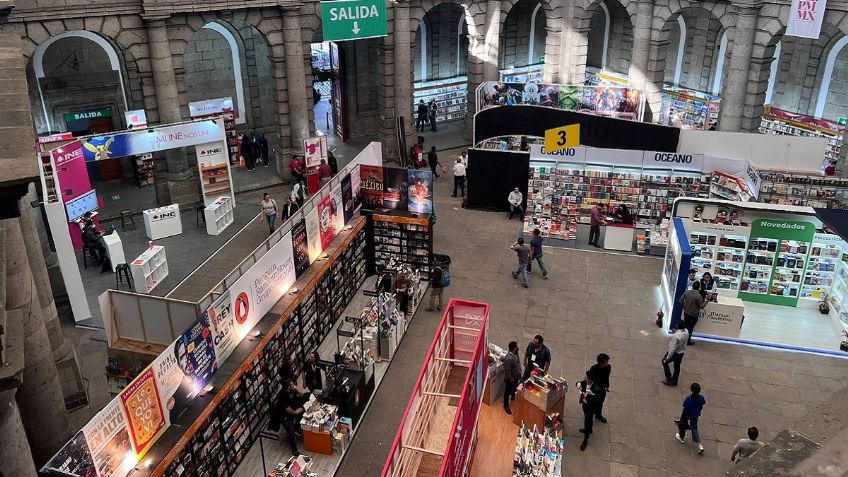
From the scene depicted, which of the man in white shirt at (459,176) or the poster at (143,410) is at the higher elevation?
the man in white shirt at (459,176)

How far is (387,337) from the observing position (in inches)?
661

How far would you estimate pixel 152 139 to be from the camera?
23.0 m

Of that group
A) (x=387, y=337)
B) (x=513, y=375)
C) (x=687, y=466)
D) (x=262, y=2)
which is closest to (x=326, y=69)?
(x=262, y=2)

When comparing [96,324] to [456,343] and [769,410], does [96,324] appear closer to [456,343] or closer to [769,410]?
[456,343]

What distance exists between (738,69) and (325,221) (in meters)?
17.0

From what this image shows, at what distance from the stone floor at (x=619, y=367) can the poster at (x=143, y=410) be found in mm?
3893

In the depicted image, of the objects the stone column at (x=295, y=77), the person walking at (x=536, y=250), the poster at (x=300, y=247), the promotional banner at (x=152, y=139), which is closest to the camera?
the poster at (x=300, y=247)

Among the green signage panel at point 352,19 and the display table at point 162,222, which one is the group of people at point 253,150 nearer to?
the green signage panel at point 352,19

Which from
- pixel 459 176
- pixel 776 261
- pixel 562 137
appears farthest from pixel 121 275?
pixel 776 261

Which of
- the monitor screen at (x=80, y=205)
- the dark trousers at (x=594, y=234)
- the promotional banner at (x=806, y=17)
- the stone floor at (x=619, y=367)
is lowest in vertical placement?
the stone floor at (x=619, y=367)

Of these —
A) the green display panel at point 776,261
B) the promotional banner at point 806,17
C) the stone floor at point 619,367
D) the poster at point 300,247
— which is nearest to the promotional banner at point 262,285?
the poster at point 300,247

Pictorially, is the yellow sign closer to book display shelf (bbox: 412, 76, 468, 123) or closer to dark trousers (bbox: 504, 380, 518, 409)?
dark trousers (bbox: 504, 380, 518, 409)

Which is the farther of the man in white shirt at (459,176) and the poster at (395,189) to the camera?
the man in white shirt at (459,176)

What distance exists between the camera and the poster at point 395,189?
20.0 metres
